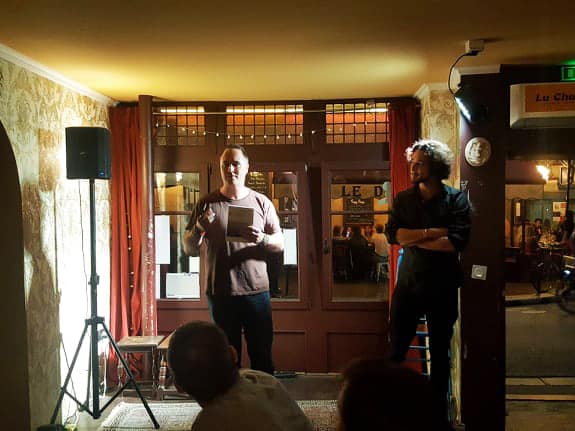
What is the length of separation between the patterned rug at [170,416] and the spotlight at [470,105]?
2.22m

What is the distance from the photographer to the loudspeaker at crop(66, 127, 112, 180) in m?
3.41

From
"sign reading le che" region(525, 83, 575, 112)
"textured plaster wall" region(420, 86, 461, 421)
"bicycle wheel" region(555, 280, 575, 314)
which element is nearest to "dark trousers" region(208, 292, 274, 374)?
"textured plaster wall" region(420, 86, 461, 421)

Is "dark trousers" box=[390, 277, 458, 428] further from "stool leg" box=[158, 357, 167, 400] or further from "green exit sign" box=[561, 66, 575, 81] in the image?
"stool leg" box=[158, 357, 167, 400]

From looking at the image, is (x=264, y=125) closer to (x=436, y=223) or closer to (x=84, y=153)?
(x=84, y=153)

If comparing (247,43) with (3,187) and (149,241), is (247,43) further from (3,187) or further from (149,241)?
(149,241)

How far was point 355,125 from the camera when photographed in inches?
182

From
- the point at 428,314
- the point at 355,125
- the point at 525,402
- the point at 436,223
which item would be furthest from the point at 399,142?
the point at 525,402

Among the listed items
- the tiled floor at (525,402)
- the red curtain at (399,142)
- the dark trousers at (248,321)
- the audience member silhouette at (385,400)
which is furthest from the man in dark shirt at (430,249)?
the audience member silhouette at (385,400)

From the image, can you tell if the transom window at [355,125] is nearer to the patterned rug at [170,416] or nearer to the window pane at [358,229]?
the window pane at [358,229]

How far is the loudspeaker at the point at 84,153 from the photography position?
11.2 ft

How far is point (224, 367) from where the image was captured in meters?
1.58

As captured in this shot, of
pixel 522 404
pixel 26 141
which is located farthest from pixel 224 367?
pixel 522 404

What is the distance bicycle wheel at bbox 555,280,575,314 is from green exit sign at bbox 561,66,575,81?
6.13 m

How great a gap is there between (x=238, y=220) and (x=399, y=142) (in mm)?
1883
